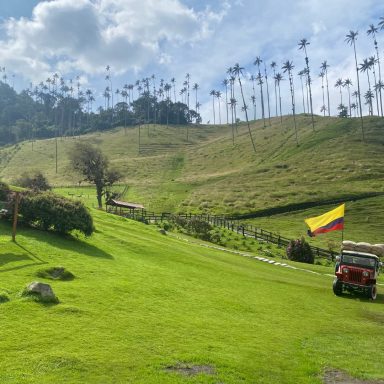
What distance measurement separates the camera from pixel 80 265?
2141 cm

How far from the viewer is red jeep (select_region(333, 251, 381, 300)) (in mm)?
26047

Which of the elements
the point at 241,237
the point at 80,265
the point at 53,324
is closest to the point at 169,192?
the point at 241,237

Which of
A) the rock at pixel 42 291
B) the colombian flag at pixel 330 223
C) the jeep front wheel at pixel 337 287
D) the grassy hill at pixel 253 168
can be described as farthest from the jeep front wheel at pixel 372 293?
the grassy hill at pixel 253 168

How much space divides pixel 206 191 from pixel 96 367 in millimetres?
96081

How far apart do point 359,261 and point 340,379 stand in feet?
52.2

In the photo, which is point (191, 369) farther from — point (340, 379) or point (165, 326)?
point (340, 379)

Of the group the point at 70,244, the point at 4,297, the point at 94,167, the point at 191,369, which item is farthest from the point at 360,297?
the point at 94,167

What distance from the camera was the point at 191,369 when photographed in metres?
11.5

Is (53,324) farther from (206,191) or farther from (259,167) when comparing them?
(259,167)

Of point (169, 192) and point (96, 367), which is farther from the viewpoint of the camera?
point (169, 192)

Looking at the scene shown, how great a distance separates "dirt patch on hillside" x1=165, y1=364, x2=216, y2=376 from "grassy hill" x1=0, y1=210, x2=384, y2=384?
0.05 m

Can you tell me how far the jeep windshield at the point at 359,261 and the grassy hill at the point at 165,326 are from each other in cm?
212

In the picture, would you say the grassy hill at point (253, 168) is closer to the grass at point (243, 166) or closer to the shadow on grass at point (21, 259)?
the grass at point (243, 166)

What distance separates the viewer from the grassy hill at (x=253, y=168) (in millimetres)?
91250
